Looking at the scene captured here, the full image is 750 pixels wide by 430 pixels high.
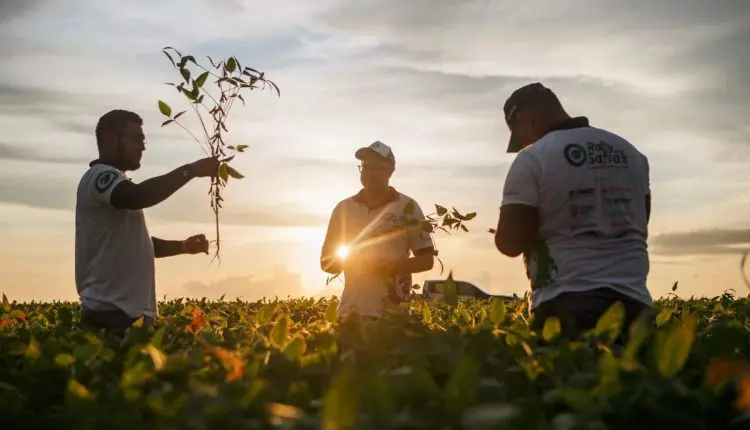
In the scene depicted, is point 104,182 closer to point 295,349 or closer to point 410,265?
point 410,265

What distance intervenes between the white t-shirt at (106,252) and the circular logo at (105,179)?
0.03 m

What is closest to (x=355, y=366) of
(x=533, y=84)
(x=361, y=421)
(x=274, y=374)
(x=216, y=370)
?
(x=274, y=374)

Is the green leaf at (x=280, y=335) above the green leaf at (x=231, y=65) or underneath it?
underneath

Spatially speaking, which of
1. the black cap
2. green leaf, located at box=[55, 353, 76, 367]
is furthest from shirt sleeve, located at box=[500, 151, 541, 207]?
green leaf, located at box=[55, 353, 76, 367]

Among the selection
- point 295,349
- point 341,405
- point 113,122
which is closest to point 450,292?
point 295,349

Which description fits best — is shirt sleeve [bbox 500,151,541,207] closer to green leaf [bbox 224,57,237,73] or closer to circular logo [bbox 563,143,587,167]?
circular logo [bbox 563,143,587,167]

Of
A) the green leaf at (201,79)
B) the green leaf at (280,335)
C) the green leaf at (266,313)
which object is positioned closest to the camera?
the green leaf at (280,335)

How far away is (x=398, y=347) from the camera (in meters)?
2.90

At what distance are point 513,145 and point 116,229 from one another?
313 centimetres

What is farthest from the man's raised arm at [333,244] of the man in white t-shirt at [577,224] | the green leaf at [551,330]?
the green leaf at [551,330]

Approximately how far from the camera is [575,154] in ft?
15.6

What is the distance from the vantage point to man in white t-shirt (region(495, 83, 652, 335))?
185 inches

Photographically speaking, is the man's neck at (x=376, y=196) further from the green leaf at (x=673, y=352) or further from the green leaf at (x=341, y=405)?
the green leaf at (x=341, y=405)

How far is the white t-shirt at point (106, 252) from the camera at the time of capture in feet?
20.9
